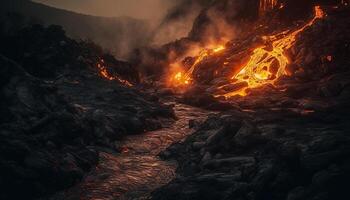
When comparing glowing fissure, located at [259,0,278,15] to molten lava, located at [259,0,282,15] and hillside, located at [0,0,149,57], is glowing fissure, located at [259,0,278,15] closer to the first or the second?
molten lava, located at [259,0,282,15]

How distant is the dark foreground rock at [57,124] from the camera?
1766 centimetres

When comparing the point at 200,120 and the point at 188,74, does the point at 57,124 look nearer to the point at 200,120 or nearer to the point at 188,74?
the point at 200,120

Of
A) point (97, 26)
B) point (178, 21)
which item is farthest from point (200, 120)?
point (97, 26)

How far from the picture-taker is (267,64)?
46.5m

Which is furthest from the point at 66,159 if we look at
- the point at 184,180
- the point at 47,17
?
the point at 47,17

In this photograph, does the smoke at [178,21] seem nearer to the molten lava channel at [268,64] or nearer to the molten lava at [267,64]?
the molten lava channel at [268,64]

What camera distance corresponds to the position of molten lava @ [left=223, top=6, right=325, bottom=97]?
145 ft

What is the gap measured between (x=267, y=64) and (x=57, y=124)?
30.0 meters

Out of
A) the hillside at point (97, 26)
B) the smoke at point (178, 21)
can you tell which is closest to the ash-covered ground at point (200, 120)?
the smoke at point (178, 21)

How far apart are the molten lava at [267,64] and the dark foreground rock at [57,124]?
11.3 m

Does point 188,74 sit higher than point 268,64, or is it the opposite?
point 188,74

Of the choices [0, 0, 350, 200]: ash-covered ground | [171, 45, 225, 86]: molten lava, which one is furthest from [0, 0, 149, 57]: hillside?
[0, 0, 350, 200]: ash-covered ground

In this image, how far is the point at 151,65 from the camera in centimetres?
7738

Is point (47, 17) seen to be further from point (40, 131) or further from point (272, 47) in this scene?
point (40, 131)
